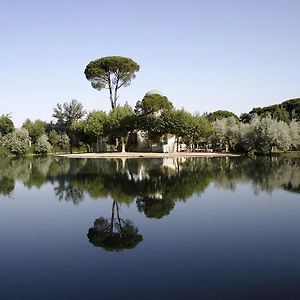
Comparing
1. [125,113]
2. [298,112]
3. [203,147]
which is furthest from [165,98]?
[298,112]

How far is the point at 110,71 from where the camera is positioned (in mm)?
63594

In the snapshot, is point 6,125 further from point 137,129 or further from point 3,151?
point 137,129

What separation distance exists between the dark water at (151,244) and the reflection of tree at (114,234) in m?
0.03

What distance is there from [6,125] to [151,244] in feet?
202

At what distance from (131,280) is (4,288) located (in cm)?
243

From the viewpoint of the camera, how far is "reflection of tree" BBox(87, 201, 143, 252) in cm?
1055

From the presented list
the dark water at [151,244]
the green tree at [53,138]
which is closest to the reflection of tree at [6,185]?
the dark water at [151,244]

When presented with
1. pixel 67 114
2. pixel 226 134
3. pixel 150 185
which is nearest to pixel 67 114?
pixel 67 114

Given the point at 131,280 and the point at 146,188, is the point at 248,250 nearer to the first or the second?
the point at 131,280

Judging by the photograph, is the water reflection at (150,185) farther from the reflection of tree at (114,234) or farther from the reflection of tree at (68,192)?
the reflection of tree at (114,234)

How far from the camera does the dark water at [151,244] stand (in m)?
7.53

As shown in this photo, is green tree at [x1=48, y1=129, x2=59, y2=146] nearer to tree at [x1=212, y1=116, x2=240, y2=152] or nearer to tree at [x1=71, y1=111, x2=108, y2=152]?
tree at [x1=71, y1=111, x2=108, y2=152]

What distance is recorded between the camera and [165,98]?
6109 cm

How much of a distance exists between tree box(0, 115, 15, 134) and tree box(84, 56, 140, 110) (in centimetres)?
1560
